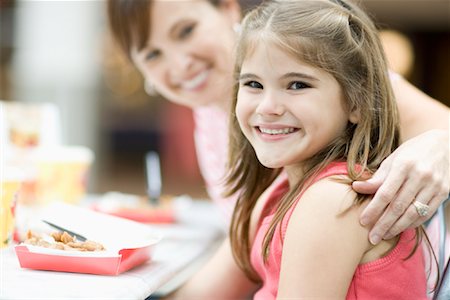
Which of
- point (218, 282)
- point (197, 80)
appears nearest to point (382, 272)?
point (218, 282)

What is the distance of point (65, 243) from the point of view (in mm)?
1263

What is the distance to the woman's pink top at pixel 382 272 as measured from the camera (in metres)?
1.14

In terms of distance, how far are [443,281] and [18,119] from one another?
55.9 inches

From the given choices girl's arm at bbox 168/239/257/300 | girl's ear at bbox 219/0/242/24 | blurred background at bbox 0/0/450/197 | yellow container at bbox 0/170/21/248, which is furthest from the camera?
blurred background at bbox 0/0/450/197

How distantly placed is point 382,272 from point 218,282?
512 millimetres

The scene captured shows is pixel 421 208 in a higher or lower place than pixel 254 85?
lower

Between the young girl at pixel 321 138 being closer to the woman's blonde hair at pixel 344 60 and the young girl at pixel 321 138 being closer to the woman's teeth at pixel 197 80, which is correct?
the woman's blonde hair at pixel 344 60

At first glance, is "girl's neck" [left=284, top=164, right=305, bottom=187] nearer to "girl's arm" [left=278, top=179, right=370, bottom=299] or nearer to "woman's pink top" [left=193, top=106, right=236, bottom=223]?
"girl's arm" [left=278, top=179, right=370, bottom=299]

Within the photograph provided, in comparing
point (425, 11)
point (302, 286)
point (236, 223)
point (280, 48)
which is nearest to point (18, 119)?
point (236, 223)

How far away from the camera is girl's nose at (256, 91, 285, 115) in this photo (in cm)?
121

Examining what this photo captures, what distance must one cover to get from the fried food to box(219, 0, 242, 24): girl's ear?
3.49 ft

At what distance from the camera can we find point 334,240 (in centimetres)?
109

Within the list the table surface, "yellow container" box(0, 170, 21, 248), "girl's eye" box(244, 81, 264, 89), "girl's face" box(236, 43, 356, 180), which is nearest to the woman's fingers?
"girl's face" box(236, 43, 356, 180)

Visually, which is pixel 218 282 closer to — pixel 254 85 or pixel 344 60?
pixel 254 85
